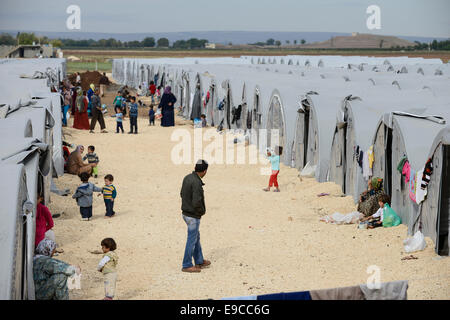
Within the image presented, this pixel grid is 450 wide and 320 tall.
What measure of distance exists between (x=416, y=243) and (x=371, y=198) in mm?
2055

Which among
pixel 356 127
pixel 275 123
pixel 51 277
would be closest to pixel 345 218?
pixel 356 127

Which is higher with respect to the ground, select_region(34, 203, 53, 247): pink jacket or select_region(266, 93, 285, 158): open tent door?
select_region(266, 93, 285, 158): open tent door

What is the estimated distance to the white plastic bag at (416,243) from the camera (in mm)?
9602

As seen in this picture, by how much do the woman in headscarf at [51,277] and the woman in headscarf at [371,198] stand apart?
5815 millimetres

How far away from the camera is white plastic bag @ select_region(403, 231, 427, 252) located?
960 cm

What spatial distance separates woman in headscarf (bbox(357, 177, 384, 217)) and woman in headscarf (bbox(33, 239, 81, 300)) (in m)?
5.82

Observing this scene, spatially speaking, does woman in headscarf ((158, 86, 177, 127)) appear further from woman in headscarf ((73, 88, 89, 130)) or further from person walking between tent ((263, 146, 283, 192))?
person walking between tent ((263, 146, 283, 192))

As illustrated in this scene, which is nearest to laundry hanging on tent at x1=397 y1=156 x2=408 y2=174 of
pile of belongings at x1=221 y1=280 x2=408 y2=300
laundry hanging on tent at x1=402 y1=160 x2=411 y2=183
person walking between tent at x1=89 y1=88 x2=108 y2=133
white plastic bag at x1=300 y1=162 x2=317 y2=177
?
laundry hanging on tent at x1=402 y1=160 x2=411 y2=183

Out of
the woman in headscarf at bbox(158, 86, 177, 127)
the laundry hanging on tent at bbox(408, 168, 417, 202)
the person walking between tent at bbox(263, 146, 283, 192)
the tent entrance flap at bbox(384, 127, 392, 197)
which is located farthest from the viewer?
the woman in headscarf at bbox(158, 86, 177, 127)

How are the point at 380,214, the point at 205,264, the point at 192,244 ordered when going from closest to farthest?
the point at 192,244
the point at 205,264
the point at 380,214

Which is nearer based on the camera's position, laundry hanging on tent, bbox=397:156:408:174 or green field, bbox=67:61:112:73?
laundry hanging on tent, bbox=397:156:408:174

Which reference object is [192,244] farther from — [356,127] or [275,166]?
[356,127]

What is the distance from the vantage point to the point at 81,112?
24047 millimetres

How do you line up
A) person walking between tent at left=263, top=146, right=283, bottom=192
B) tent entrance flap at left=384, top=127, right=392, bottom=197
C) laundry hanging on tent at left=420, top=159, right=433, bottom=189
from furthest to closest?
person walking between tent at left=263, top=146, right=283, bottom=192
tent entrance flap at left=384, top=127, right=392, bottom=197
laundry hanging on tent at left=420, top=159, right=433, bottom=189
